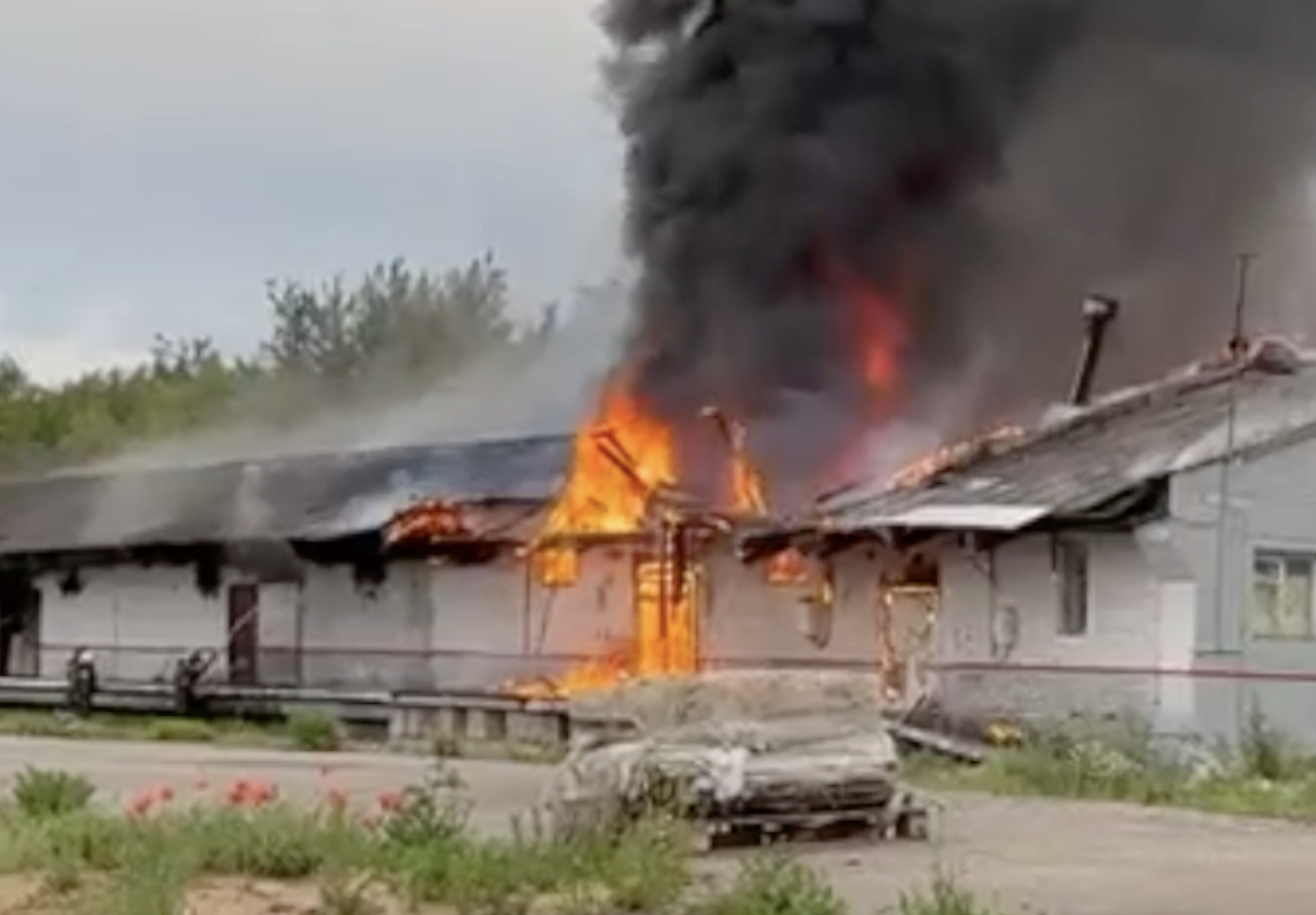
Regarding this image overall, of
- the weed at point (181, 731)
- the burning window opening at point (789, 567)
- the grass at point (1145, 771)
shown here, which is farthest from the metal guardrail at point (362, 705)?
the grass at point (1145, 771)

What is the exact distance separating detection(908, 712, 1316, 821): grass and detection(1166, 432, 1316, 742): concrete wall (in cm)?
76

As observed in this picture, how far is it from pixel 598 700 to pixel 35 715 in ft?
83.3

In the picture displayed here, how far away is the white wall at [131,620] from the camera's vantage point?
1660 inches

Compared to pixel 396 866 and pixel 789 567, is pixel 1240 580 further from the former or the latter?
pixel 396 866

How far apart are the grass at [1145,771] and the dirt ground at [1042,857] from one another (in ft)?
3.56

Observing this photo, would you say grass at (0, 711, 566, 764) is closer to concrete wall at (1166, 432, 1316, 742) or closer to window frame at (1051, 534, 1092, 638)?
window frame at (1051, 534, 1092, 638)

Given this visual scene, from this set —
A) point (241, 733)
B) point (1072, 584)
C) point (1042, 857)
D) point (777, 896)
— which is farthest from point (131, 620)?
point (777, 896)

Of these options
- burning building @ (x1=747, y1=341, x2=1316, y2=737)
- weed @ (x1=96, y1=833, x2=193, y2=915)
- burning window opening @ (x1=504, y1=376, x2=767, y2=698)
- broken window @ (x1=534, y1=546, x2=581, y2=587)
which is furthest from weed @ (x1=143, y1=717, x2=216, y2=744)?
weed @ (x1=96, y1=833, x2=193, y2=915)

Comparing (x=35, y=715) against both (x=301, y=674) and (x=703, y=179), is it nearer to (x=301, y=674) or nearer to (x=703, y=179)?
Answer: (x=301, y=674)

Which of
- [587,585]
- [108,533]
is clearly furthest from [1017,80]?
[108,533]

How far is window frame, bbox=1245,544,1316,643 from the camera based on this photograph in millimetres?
28625

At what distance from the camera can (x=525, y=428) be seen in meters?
54.8

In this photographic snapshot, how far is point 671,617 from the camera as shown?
33.9 meters

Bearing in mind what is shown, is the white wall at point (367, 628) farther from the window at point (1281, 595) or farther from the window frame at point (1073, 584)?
the window at point (1281, 595)
